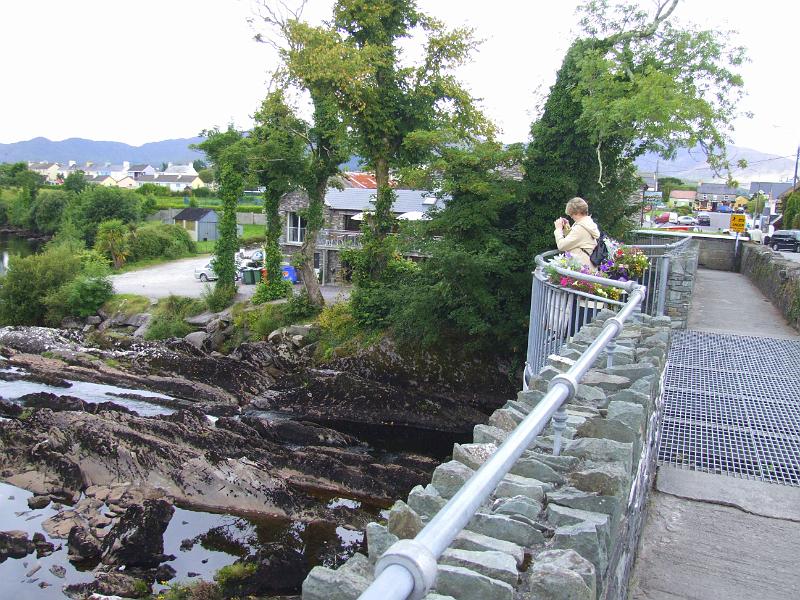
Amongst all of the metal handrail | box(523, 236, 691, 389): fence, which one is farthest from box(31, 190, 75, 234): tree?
the metal handrail

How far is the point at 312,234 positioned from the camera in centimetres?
3244

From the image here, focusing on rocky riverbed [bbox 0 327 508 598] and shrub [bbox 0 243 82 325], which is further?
shrub [bbox 0 243 82 325]

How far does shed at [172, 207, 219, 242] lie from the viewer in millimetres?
64000

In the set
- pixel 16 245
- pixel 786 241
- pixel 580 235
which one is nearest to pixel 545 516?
pixel 580 235

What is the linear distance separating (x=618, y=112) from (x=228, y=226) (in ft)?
77.2

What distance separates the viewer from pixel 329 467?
1873 centimetres

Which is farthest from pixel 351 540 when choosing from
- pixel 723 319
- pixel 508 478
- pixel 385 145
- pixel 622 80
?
pixel 385 145

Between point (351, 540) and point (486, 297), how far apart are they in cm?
921

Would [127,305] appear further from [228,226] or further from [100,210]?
[100,210]

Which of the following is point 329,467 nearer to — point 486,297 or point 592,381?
point 486,297

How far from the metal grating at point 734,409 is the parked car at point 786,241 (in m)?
25.2

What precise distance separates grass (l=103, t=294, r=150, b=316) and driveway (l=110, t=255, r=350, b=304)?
82 centimetres

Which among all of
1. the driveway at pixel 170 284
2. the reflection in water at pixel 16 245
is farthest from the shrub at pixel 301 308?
the reflection in water at pixel 16 245

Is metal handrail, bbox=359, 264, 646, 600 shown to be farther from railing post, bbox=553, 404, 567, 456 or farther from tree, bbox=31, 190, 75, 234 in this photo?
tree, bbox=31, 190, 75, 234
